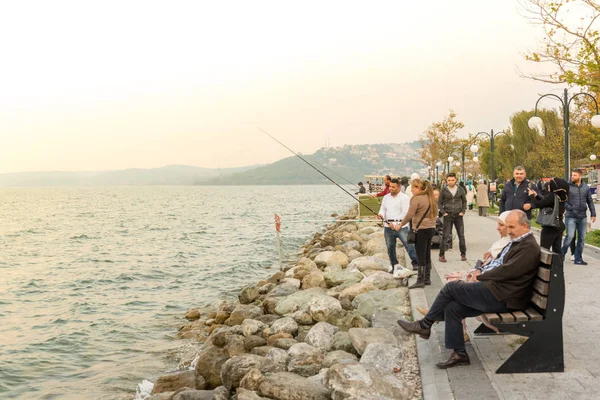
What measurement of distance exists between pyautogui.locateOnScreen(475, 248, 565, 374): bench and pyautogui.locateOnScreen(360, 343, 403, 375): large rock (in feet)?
3.62

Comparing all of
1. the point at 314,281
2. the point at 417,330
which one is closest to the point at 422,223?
the point at 417,330

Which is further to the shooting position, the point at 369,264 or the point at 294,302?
the point at 369,264

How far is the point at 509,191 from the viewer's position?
35.7 ft

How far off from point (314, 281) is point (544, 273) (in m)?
7.59

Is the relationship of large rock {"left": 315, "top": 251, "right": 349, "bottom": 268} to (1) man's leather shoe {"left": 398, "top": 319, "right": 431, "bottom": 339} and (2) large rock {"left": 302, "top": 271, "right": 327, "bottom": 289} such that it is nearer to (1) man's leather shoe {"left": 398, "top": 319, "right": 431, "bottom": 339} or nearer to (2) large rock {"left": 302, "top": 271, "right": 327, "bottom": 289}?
(2) large rock {"left": 302, "top": 271, "right": 327, "bottom": 289}

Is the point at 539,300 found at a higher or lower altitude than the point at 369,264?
higher

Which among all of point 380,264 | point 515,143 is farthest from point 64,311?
point 515,143

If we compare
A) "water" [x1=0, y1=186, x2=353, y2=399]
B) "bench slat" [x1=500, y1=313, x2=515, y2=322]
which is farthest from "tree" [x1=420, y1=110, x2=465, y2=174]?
"bench slat" [x1=500, y1=313, x2=515, y2=322]

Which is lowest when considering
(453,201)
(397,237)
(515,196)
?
(397,237)

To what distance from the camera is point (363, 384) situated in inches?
199

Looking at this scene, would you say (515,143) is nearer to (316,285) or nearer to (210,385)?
(316,285)

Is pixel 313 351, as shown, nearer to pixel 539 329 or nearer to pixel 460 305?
pixel 460 305

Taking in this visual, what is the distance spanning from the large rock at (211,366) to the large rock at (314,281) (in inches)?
182

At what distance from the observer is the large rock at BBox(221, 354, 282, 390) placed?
6488 millimetres
